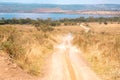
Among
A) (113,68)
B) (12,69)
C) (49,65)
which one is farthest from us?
(49,65)

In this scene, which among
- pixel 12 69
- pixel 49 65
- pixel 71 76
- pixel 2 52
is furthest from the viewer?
pixel 49 65

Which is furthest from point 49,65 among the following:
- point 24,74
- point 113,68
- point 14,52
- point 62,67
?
point 24,74

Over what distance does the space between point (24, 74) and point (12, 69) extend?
568 mm

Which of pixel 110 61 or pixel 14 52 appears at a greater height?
pixel 14 52

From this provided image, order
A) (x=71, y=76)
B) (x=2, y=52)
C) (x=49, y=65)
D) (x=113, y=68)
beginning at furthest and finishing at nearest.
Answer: (x=49, y=65) → (x=113, y=68) → (x=2, y=52) → (x=71, y=76)

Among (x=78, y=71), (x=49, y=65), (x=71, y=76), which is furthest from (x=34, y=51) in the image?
(x=71, y=76)

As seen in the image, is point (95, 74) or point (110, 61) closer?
point (95, 74)

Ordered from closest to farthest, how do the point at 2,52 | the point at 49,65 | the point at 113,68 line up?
the point at 2,52
the point at 113,68
the point at 49,65

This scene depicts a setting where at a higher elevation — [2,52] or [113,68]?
[2,52]

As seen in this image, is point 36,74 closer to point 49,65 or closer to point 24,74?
point 24,74

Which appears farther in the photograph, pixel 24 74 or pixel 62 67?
pixel 62 67

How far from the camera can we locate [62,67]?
17562 millimetres

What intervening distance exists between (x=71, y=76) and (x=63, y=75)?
1.52 feet

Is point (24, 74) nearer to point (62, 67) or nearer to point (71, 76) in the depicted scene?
point (71, 76)
